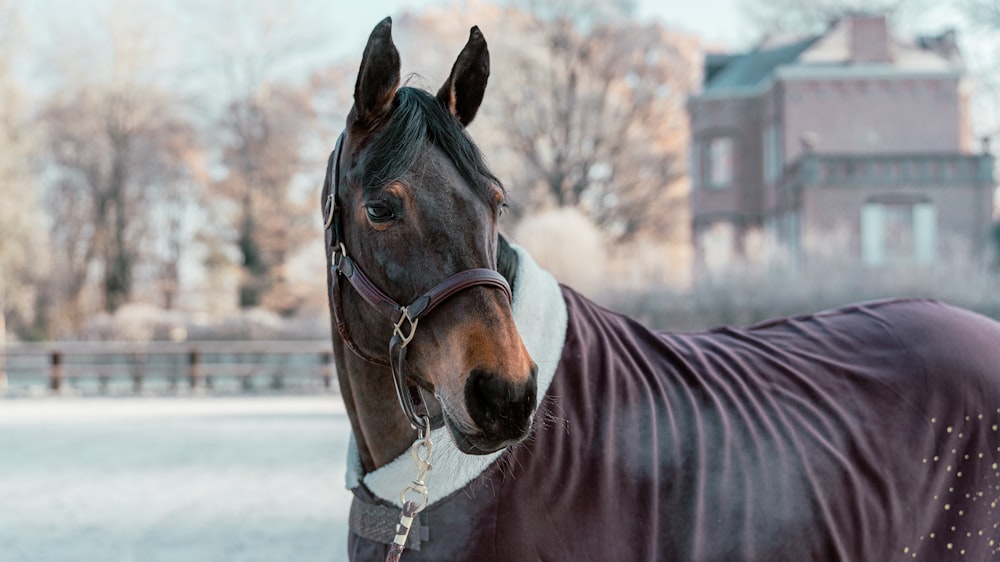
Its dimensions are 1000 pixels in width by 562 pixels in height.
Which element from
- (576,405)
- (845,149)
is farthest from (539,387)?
(845,149)

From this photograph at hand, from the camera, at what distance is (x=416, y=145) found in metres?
2.07

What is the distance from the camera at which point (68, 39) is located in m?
32.3

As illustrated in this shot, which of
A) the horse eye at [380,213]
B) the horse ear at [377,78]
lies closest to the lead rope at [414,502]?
the horse eye at [380,213]

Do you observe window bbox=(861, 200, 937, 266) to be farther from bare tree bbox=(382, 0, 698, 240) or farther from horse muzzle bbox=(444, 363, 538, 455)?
horse muzzle bbox=(444, 363, 538, 455)

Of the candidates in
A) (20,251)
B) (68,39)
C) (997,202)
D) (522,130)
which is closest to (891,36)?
(997,202)

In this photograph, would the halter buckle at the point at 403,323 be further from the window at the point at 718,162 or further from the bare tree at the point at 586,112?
the bare tree at the point at 586,112

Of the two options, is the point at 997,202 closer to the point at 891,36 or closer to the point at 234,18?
the point at 891,36

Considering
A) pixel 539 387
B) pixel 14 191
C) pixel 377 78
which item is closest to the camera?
pixel 377 78

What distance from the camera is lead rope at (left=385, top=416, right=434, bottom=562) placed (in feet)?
6.98

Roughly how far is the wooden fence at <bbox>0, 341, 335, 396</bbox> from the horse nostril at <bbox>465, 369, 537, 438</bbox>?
1748 cm

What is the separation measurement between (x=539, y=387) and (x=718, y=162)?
27772mm

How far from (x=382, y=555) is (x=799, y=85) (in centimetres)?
2560

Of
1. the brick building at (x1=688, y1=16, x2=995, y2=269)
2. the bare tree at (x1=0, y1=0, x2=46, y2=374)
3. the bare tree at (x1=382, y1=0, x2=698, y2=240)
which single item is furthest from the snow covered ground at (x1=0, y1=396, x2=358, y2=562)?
the bare tree at (x1=382, y1=0, x2=698, y2=240)

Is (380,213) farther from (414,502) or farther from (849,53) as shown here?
(849,53)
